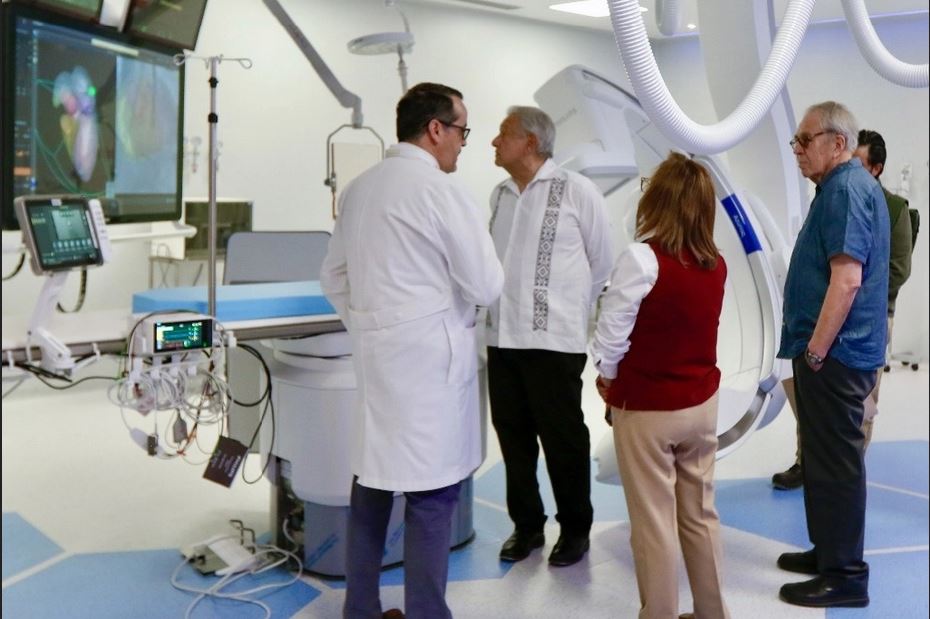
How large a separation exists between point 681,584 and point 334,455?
3.89 feet

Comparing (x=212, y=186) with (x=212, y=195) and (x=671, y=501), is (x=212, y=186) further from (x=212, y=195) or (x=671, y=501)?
→ (x=671, y=501)

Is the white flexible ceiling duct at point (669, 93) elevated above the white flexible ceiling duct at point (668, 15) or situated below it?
below

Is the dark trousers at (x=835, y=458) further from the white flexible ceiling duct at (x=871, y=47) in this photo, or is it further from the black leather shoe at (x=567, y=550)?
the white flexible ceiling duct at (x=871, y=47)

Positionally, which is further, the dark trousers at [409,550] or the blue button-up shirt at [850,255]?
the blue button-up shirt at [850,255]

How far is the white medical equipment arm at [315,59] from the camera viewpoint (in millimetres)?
3213

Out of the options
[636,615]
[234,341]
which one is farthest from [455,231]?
[636,615]

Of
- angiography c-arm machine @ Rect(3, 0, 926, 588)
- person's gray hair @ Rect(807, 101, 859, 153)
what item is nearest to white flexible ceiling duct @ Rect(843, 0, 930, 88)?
person's gray hair @ Rect(807, 101, 859, 153)

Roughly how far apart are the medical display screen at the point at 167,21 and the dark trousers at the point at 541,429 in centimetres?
147

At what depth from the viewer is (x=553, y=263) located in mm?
2965

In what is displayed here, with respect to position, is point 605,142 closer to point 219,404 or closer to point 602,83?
point 602,83

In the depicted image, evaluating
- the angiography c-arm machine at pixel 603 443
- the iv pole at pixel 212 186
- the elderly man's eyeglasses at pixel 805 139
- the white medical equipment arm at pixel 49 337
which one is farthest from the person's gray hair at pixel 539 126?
the white medical equipment arm at pixel 49 337

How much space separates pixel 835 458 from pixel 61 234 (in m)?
2.21

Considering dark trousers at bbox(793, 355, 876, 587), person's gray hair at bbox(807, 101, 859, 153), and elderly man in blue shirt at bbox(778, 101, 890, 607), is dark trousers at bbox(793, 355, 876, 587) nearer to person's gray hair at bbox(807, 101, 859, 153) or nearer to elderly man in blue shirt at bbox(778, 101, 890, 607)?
elderly man in blue shirt at bbox(778, 101, 890, 607)

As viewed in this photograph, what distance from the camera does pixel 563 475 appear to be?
3062mm
